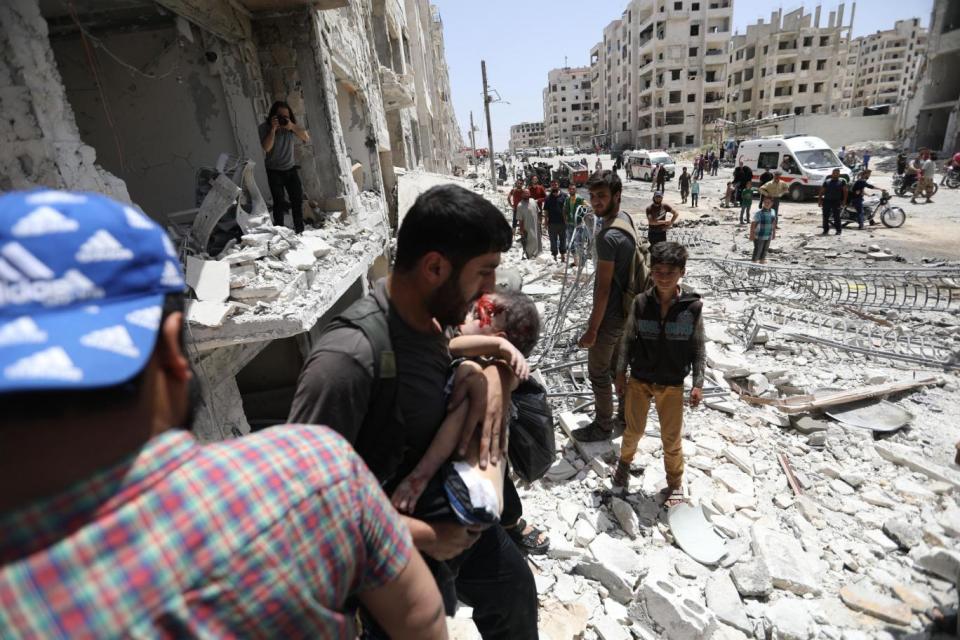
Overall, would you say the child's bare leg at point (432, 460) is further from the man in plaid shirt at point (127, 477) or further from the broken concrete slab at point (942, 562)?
the broken concrete slab at point (942, 562)

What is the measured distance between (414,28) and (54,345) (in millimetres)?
32239

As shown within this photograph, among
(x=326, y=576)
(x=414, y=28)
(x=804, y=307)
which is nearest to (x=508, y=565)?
(x=326, y=576)

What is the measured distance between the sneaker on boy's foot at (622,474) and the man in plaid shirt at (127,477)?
3459 millimetres

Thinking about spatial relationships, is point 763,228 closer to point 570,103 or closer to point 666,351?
point 666,351

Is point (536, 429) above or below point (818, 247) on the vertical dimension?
above

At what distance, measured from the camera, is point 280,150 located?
5359mm

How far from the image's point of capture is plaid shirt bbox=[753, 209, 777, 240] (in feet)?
32.9

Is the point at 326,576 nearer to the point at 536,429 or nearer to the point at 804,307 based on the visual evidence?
the point at 536,429

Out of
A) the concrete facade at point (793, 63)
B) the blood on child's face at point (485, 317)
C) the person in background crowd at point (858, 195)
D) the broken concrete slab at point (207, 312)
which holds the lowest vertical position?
the person in background crowd at point (858, 195)

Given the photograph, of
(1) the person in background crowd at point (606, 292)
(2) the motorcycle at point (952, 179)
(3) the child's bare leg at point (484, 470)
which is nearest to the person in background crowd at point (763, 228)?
(1) the person in background crowd at point (606, 292)

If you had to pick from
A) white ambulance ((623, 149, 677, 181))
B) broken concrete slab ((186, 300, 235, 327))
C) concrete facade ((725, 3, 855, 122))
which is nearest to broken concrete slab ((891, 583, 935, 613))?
broken concrete slab ((186, 300, 235, 327))

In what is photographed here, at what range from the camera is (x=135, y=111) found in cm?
557

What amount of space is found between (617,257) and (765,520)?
2.37 m

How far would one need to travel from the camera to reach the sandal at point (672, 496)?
3.63 metres
